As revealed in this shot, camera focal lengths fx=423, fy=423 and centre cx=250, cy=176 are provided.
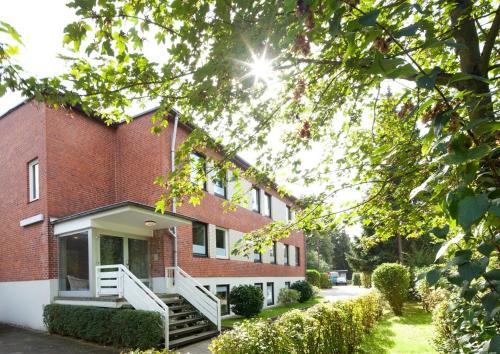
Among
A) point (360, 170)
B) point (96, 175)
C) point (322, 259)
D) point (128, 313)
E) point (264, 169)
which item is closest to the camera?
point (360, 170)

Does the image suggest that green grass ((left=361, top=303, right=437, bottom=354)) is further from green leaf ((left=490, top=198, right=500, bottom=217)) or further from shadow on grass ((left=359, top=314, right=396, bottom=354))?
green leaf ((left=490, top=198, right=500, bottom=217))

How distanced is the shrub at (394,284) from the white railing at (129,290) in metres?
9.84

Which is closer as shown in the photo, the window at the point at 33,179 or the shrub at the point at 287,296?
the window at the point at 33,179

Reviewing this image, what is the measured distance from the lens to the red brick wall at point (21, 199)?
13384 millimetres

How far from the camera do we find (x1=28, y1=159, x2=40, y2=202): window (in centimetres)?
1420

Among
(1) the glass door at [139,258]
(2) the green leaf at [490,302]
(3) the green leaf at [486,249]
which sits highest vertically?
(3) the green leaf at [486,249]

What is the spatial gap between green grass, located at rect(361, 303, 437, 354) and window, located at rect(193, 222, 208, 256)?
6888 mm

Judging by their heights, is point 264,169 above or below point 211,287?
above

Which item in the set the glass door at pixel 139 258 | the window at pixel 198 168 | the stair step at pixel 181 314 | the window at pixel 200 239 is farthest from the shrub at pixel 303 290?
the window at pixel 198 168

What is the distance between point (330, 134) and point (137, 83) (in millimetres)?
3257

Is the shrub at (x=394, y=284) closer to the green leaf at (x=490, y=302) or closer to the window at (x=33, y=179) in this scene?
the window at (x=33, y=179)

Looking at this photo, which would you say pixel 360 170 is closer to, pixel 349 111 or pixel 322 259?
pixel 349 111

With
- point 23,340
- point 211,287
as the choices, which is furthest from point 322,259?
point 23,340

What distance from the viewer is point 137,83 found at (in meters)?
3.99
